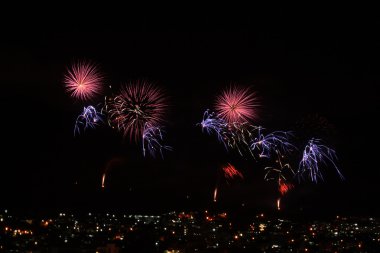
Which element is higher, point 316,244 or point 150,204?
point 150,204

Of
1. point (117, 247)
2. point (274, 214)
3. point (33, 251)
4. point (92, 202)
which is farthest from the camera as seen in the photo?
point (274, 214)

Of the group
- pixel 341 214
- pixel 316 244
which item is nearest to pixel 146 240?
pixel 316 244

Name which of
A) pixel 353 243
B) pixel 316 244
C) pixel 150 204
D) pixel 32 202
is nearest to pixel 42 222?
pixel 32 202

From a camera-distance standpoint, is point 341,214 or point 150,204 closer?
point 150,204

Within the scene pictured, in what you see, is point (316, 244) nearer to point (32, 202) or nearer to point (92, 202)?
point (92, 202)

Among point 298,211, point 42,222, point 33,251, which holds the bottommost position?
point 33,251

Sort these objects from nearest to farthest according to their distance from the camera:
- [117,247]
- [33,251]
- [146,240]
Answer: [33,251] < [117,247] < [146,240]

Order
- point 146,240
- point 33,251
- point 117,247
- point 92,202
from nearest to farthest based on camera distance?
1. point 33,251
2. point 117,247
3. point 146,240
4. point 92,202

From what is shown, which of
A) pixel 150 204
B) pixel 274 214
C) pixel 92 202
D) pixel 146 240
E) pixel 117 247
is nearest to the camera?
pixel 117 247

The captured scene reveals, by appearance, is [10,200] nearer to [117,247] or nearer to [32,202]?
[32,202]
